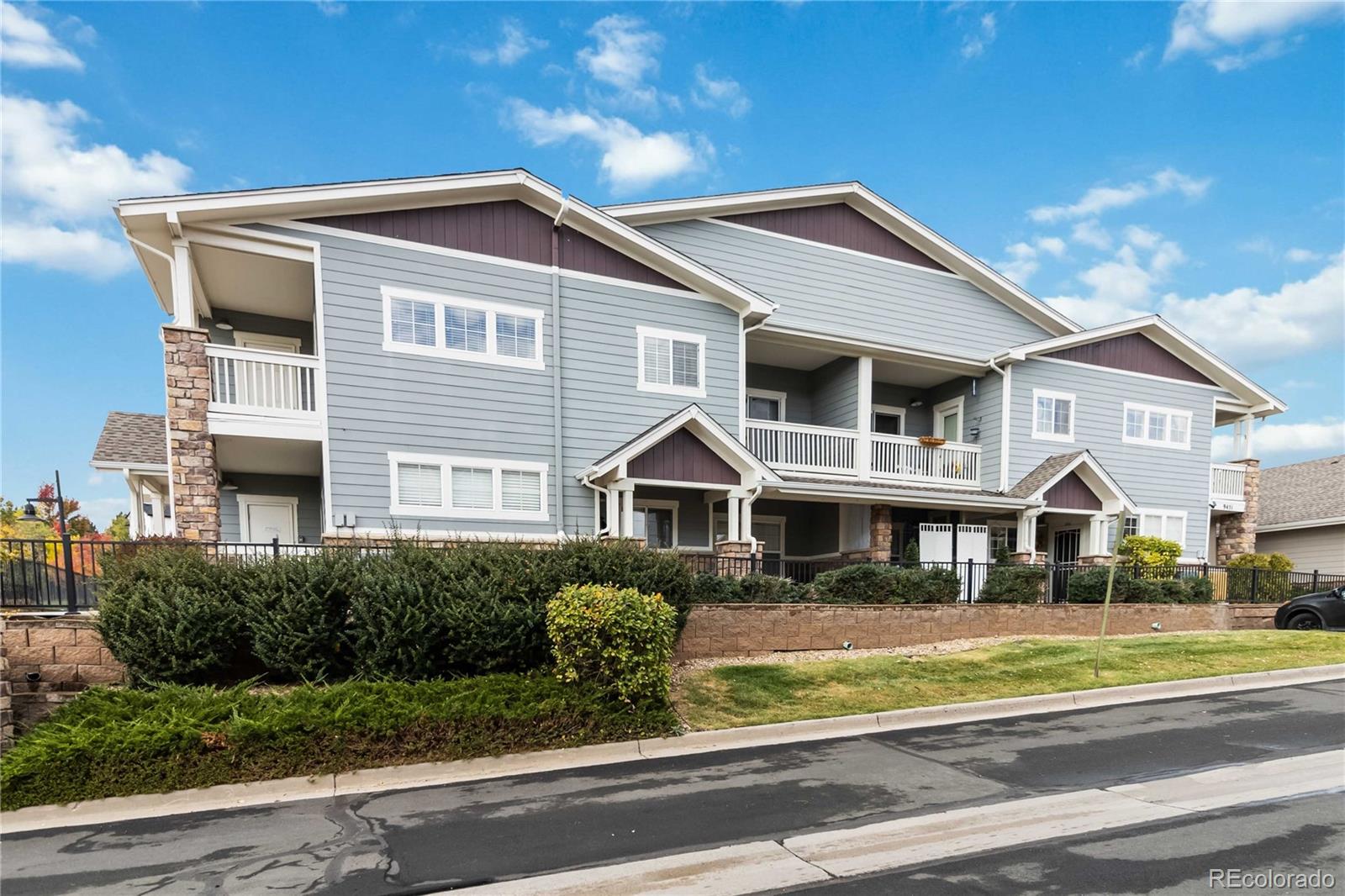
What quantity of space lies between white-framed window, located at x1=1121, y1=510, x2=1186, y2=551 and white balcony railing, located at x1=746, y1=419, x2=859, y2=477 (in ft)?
30.7

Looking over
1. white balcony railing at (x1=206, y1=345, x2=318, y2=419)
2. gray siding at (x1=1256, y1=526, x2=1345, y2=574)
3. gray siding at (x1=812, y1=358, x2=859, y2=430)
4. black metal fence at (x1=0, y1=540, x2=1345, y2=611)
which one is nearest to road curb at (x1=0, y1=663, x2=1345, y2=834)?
black metal fence at (x1=0, y1=540, x2=1345, y2=611)

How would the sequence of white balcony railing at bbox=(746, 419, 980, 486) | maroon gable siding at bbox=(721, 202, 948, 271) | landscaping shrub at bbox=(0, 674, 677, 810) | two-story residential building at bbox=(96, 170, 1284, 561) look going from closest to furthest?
landscaping shrub at bbox=(0, 674, 677, 810) < two-story residential building at bbox=(96, 170, 1284, 561) < white balcony railing at bbox=(746, 419, 980, 486) < maroon gable siding at bbox=(721, 202, 948, 271)

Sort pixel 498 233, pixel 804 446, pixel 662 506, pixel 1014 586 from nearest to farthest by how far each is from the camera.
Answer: pixel 498 233, pixel 1014 586, pixel 662 506, pixel 804 446

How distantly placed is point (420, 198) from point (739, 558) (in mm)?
9068

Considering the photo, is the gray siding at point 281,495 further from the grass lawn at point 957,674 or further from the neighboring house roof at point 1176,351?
the neighboring house roof at point 1176,351

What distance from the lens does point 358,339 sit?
12.0m

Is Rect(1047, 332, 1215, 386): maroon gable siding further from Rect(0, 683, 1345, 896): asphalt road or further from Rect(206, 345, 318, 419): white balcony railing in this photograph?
Rect(206, 345, 318, 419): white balcony railing

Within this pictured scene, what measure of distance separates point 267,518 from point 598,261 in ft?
29.9

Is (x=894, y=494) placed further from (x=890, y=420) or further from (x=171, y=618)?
(x=171, y=618)

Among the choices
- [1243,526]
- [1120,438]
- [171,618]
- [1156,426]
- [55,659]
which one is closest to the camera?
[171,618]

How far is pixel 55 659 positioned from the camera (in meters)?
7.84

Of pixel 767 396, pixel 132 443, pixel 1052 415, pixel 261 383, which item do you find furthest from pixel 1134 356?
pixel 132 443

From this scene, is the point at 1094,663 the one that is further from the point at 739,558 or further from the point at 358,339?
the point at 358,339

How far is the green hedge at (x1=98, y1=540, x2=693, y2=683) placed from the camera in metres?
7.43
